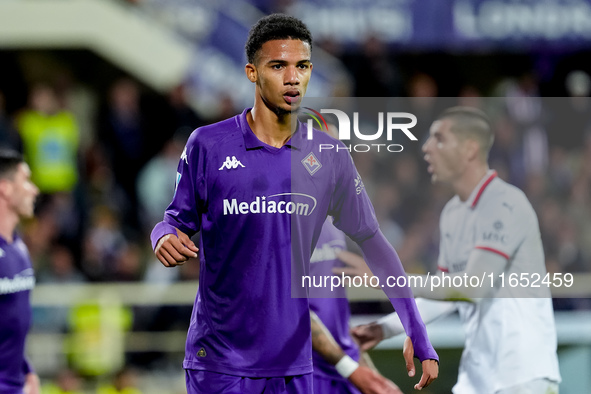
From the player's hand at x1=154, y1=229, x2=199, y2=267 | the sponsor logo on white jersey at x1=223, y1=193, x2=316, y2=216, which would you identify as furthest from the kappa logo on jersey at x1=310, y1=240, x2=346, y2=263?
the player's hand at x1=154, y1=229, x2=199, y2=267

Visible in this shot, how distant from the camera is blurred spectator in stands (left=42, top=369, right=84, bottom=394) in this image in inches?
366

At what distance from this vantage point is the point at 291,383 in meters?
4.16

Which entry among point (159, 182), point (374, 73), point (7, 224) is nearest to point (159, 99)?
point (159, 182)

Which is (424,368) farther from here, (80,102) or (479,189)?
(80,102)

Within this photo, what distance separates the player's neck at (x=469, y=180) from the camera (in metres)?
5.38

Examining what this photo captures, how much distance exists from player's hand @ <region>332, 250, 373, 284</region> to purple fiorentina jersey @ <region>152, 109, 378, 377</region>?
736mm

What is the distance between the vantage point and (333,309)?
546cm

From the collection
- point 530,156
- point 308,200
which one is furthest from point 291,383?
point 530,156

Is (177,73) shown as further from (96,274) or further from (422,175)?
(422,175)

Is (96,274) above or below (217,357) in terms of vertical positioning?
above

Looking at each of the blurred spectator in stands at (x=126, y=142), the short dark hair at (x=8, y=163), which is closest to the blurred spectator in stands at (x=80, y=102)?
the blurred spectator in stands at (x=126, y=142)

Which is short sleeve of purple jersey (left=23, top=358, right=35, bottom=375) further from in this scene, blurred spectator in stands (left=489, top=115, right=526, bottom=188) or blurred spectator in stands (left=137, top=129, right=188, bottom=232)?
blurred spectator in stands (left=137, top=129, right=188, bottom=232)

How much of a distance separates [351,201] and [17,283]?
111 inches

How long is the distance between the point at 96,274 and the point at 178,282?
0.99 metres
